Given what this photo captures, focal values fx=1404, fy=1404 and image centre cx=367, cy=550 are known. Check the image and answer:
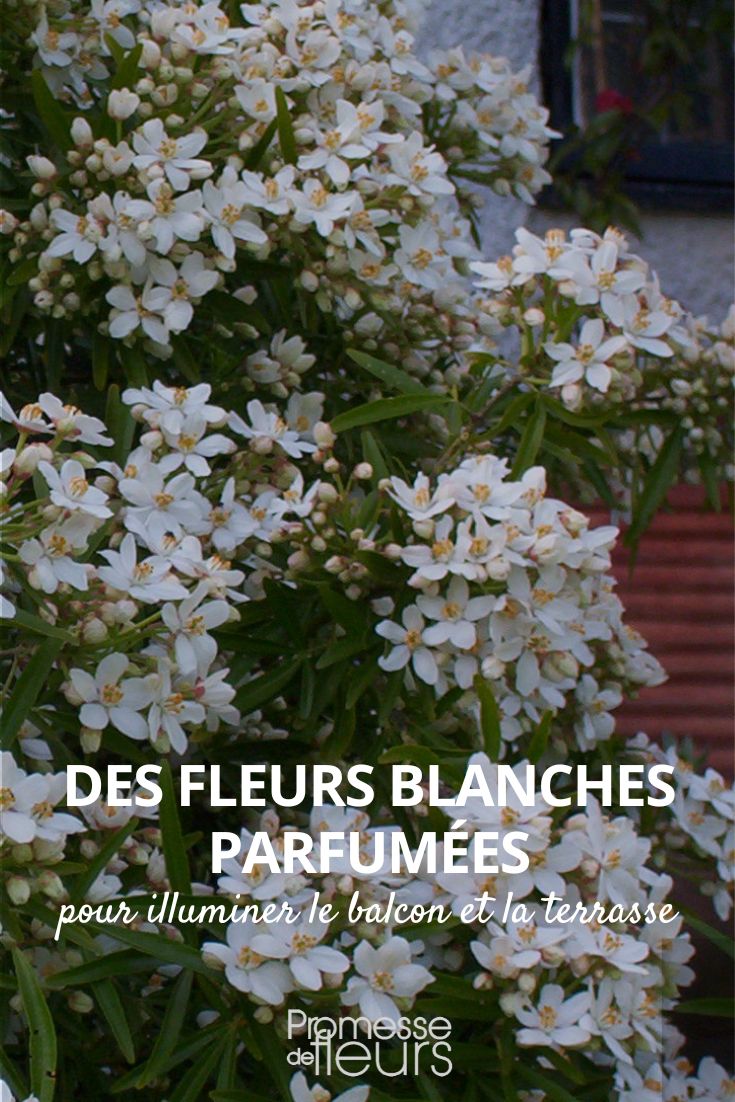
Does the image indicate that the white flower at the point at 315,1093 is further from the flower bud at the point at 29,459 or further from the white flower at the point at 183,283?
the white flower at the point at 183,283

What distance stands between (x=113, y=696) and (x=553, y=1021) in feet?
1.48

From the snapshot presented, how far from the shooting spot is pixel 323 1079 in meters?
1.19

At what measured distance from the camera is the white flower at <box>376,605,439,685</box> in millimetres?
1259

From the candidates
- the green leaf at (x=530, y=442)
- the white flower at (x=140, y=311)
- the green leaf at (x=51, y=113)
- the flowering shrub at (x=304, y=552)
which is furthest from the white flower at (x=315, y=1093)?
the green leaf at (x=51, y=113)

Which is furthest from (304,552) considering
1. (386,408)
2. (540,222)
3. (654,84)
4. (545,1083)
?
(654,84)

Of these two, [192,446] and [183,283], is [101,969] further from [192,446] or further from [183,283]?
[183,283]

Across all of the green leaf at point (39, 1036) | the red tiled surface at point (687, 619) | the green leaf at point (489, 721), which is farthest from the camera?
the red tiled surface at point (687, 619)

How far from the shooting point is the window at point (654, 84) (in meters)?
2.86

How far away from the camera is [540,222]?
2885mm

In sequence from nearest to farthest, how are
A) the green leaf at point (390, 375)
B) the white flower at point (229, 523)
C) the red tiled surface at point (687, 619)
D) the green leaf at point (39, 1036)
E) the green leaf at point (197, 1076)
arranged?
the green leaf at point (39, 1036) → the green leaf at point (197, 1076) → the white flower at point (229, 523) → the green leaf at point (390, 375) → the red tiled surface at point (687, 619)

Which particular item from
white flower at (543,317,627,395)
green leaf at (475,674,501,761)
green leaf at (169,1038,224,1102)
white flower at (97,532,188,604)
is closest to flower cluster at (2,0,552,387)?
white flower at (543,317,627,395)

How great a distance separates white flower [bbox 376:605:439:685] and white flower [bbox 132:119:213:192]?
47 centimetres

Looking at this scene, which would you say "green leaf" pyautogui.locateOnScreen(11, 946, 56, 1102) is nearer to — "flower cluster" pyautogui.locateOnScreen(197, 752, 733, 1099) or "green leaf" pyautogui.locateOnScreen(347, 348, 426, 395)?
"flower cluster" pyautogui.locateOnScreen(197, 752, 733, 1099)

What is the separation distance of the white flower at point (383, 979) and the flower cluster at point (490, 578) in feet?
0.82
